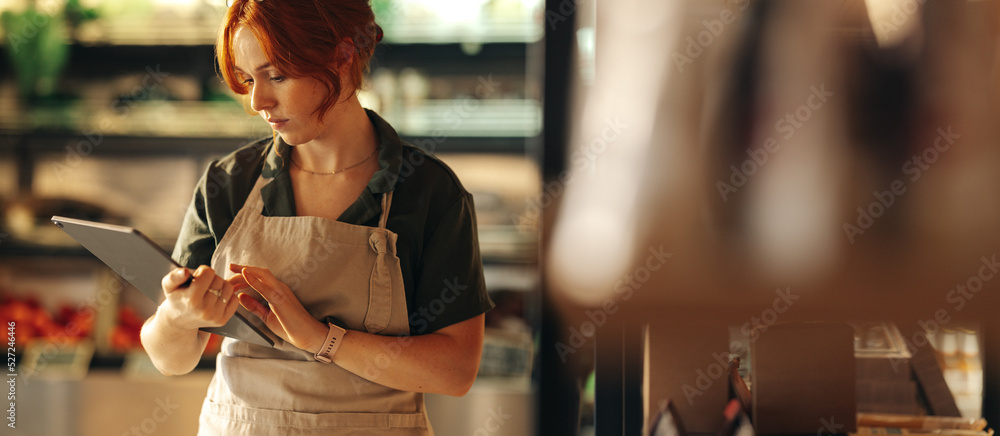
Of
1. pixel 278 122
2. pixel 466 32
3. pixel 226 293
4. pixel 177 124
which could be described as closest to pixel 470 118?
pixel 466 32

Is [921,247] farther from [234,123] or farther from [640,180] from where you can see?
[234,123]

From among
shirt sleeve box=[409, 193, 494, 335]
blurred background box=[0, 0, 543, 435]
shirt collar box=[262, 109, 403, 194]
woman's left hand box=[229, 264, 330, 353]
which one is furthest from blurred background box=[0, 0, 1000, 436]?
blurred background box=[0, 0, 543, 435]

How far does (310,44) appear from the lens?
3.27 ft

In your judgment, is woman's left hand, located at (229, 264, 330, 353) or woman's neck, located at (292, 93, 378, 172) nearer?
woman's left hand, located at (229, 264, 330, 353)

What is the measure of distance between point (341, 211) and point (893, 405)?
887 millimetres

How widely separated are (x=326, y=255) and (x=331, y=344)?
0.47 ft

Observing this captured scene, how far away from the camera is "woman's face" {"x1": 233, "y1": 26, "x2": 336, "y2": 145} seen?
38.6 inches


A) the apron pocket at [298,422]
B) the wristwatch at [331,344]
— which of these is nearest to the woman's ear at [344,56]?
the wristwatch at [331,344]

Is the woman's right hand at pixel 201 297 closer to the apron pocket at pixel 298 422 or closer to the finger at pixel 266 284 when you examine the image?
the finger at pixel 266 284

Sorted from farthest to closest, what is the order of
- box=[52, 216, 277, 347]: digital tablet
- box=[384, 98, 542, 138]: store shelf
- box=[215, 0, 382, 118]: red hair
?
box=[384, 98, 542, 138]: store shelf → box=[215, 0, 382, 118]: red hair → box=[52, 216, 277, 347]: digital tablet

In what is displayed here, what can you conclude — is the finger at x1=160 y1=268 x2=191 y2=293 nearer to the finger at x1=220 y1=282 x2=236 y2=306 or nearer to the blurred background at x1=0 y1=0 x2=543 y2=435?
the finger at x1=220 y1=282 x2=236 y2=306

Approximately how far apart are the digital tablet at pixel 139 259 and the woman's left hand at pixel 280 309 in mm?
17

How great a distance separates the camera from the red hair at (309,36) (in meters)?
0.97

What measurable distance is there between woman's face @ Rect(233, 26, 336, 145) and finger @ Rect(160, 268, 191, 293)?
9.9 inches
